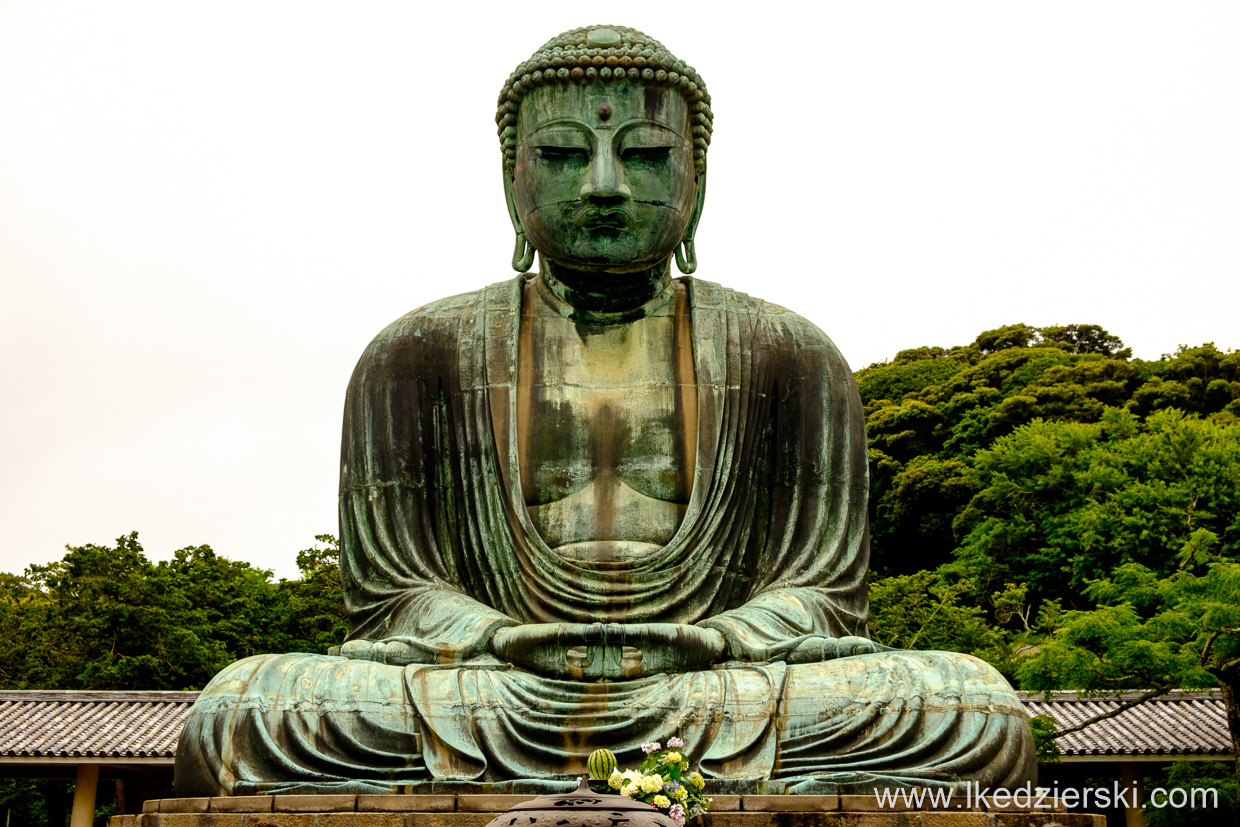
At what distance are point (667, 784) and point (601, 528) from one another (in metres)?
2.43

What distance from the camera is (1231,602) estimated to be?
19250 mm

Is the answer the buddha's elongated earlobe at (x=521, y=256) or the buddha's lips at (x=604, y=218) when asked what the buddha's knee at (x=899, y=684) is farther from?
the buddha's elongated earlobe at (x=521, y=256)

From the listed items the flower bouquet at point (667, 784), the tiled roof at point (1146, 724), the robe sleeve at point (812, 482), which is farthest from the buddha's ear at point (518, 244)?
the tiled roof at point (1146, 724)

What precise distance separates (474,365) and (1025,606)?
22787 mm

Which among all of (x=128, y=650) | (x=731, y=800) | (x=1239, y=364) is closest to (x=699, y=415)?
(x=731, y=800)

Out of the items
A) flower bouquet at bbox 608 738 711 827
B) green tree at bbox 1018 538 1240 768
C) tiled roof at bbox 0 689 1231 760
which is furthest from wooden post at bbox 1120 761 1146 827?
flower bouquet at bbox 608 738 711 827

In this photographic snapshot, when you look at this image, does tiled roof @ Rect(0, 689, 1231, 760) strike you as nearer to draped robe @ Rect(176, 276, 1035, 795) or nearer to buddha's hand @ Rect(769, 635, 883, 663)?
draped robe @ Rect(176, 276, 1035, 795)

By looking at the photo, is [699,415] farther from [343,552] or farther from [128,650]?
[128,650]

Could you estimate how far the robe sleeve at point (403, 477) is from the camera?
8.73 meters

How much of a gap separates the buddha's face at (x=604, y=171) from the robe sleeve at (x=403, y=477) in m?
0.85

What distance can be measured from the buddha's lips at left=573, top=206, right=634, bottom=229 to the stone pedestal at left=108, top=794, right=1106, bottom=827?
3.26 metres

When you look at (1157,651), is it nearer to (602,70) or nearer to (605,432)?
(605,432)

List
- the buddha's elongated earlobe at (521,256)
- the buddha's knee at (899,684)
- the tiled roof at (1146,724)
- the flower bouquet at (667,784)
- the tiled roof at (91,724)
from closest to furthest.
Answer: the flower bouquet at (667,784), the buddha's knee at (899,684), the buddha's elongated earlobe at (521,256), the tiled roof at (1146,724), the tiled roof at (91,724)

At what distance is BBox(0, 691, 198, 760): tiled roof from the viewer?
72.0ft
